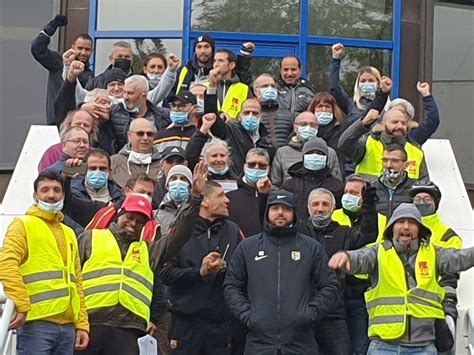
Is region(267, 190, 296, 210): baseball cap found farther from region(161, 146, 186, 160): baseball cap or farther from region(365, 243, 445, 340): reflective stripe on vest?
region(161, 146, 186, 160): baseball cap

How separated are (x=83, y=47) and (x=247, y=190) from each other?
3.24 meters

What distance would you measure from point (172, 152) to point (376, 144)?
6.22 feet

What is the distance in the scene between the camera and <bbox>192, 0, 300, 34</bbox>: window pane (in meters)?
16.4

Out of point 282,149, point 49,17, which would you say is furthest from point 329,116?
point 49,17

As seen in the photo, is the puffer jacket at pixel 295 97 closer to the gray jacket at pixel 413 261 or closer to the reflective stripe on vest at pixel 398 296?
the gray jacket at pixel 413 261

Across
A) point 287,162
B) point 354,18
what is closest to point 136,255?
point 287,162

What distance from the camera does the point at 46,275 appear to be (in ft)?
25.8

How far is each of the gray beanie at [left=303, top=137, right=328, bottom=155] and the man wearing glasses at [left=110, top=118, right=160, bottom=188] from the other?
4.41 ft

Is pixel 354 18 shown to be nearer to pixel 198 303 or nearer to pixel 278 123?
pixel 278 123

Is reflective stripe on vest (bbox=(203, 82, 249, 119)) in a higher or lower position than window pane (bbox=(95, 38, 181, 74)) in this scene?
lower

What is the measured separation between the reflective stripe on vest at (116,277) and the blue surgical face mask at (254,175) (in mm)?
1518

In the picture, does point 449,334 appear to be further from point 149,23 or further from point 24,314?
point 149,23

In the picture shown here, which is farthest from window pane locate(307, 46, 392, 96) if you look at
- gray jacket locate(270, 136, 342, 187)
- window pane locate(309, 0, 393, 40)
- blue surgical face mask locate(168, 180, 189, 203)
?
blue surgical face mask locate(168, 180, 189, 203)

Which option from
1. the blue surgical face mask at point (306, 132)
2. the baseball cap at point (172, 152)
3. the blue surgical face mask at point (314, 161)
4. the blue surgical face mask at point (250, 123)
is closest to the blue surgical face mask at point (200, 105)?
the blue surgical face mask at point (250, 123)
